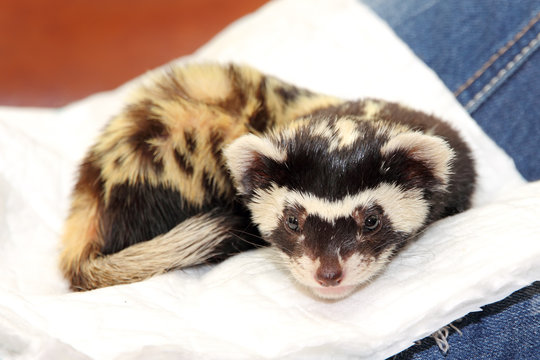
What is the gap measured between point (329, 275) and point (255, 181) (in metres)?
0.27

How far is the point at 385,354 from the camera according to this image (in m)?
0.94

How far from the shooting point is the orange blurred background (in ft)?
8.45

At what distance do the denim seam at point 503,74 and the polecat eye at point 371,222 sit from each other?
25.6 inches

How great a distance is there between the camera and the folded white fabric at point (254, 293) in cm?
93

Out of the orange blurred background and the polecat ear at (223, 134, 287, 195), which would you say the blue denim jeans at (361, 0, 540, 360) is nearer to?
the polecat ear at (223, 134, 287, 195)

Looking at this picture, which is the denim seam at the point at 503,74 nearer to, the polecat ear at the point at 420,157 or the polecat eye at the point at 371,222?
the polecat ear at the point at 420,157

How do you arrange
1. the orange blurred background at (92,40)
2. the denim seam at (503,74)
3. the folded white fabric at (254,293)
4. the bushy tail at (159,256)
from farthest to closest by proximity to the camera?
the orange blurred background at (92,40)
the denim seam at (503,74)
the bushy tail at (159,256)
the folded white fabric at (254,293)

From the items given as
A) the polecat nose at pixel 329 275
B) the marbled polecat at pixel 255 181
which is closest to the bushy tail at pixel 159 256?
the marbled polecat at pixel 255 181

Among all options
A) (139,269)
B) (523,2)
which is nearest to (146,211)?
(139,269)

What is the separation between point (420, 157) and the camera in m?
1.08

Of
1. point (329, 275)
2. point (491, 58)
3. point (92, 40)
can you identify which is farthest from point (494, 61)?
point (92, 40)

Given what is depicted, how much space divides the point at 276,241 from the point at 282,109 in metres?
0.40

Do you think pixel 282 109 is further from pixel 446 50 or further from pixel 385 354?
pixel 385 354

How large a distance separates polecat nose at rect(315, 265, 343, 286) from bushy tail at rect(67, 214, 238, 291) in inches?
12.5
